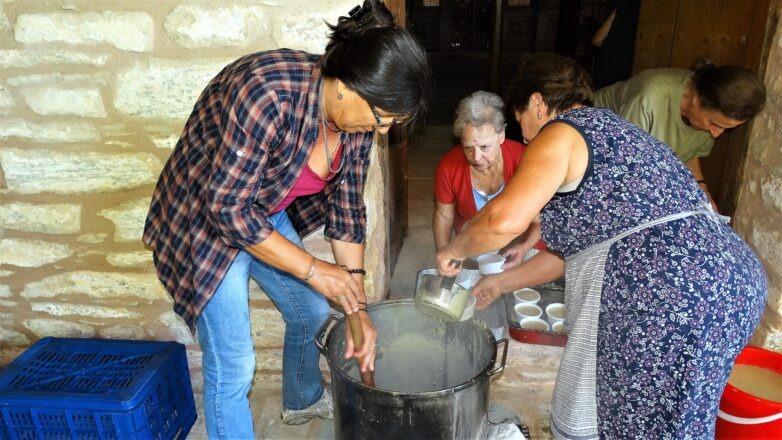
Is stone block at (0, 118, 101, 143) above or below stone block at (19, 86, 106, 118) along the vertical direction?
below

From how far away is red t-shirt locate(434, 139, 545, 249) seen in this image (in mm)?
2570

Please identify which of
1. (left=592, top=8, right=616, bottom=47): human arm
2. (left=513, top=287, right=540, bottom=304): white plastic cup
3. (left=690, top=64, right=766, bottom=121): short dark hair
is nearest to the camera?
(left=690, top=64, right=766, bottom=121): short dark hair

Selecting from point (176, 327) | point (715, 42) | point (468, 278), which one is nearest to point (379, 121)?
point (468, 278)

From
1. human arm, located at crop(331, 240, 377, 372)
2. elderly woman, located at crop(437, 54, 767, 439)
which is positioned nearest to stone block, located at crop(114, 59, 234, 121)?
human arm, located at crop(331, 240, 377, 372)

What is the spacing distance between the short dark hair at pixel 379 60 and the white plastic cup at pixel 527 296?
1.66m

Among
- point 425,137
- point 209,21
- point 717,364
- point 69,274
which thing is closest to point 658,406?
point 717,364

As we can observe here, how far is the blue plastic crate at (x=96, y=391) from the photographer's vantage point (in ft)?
6.25

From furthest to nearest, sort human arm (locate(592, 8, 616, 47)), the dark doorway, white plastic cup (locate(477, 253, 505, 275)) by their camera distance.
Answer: the dark doorway, human arm (locate(592, 8, 616, 47)), white plastic cup (locate(477, 253, 505, 275))

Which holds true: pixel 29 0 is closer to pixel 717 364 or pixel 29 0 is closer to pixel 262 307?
pixel 262 307

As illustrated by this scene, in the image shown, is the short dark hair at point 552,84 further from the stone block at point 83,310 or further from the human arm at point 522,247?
the stone block at point 83,310

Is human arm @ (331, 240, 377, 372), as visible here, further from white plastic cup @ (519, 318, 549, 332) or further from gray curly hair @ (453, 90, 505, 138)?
white plastic cup @ (519, 318, 549, 332)

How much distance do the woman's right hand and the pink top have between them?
9.6 inches

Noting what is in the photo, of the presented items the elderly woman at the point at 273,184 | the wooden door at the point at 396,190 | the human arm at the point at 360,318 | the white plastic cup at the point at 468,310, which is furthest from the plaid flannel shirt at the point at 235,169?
the wooden door at the point at 396,190

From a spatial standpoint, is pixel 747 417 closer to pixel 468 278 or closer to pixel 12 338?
pixel 468 278
